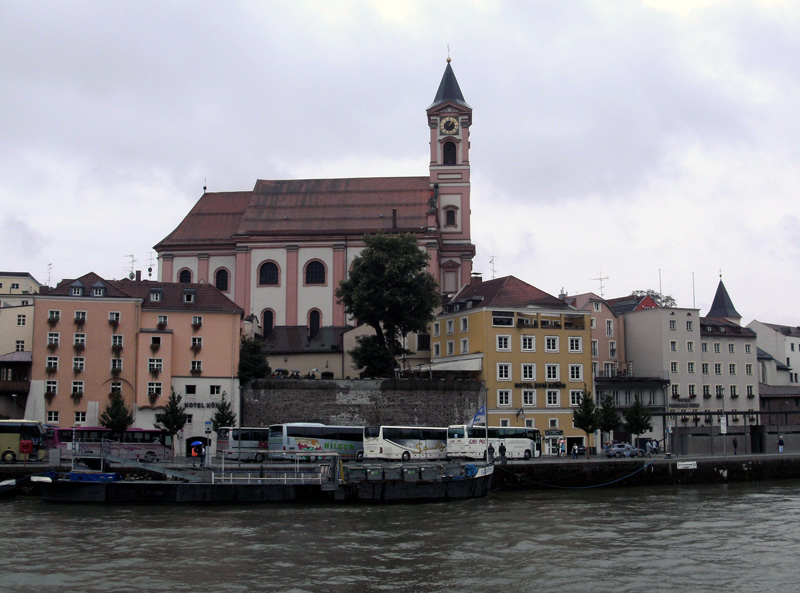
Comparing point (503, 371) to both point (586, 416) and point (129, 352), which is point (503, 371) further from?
point (129, 352)

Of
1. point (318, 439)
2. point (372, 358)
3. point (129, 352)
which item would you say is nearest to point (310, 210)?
point (372, 358)

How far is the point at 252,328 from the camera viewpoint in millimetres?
83250

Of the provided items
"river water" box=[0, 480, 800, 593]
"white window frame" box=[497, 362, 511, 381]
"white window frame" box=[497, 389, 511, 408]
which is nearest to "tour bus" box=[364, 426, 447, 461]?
"river water" box=[0, 480, 800, 593]

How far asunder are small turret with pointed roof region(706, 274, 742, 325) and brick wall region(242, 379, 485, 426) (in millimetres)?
50815

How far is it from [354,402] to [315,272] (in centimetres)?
2686

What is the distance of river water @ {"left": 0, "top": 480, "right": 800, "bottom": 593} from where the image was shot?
2784cm

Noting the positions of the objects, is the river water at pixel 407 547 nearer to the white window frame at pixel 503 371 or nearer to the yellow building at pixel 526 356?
the yellow building at pixel 526 356

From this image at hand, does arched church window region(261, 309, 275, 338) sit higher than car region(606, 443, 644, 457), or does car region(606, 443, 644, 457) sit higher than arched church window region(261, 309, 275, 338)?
arched church window region(261, 309, 275, 338)

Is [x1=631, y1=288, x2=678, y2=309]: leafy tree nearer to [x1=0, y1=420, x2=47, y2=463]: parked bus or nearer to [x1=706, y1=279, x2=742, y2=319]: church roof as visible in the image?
[x1=706, y1=279, x2=742, y2=319]: church roof

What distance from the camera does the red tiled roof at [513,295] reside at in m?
71.9

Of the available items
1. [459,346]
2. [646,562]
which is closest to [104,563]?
[646,562]

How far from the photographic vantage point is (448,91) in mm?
100500

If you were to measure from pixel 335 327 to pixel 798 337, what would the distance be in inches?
2248

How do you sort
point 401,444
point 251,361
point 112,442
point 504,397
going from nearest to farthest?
point 112,442 < point 401,444 < point 251,361 < point 504,397
